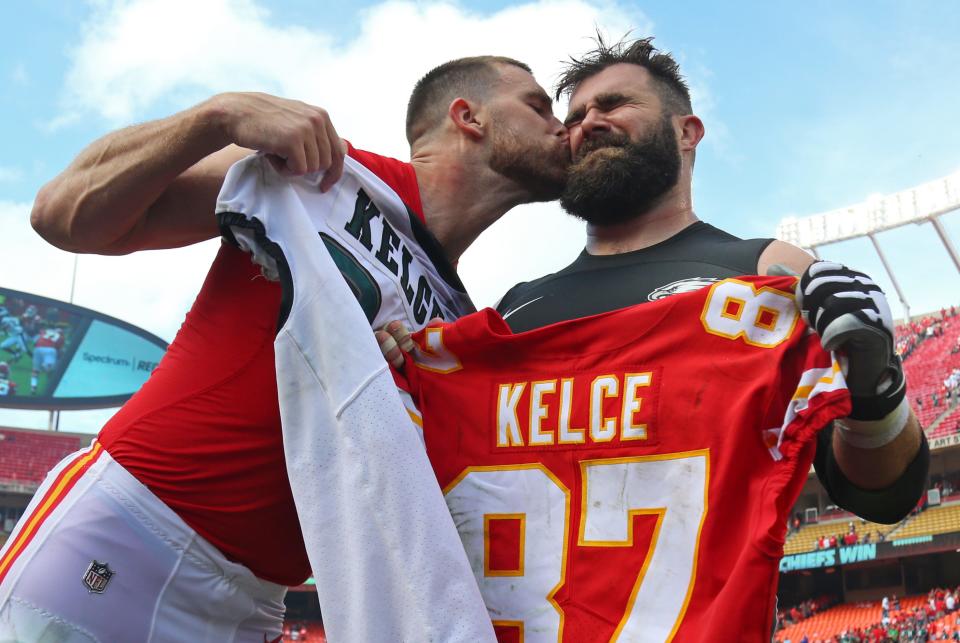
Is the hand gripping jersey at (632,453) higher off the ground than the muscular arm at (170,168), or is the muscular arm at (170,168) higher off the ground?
the muscular arm at (170,168)

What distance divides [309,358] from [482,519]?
0.67 meters

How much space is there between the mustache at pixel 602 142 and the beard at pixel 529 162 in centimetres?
8

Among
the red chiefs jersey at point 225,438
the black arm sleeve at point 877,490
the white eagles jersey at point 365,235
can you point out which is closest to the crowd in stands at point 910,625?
the black arm sleeve at point 877,490

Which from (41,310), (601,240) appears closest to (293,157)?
(601,240)

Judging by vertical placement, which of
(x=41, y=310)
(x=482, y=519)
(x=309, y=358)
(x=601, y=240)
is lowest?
(x=482, y=519)

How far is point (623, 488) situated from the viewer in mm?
2549

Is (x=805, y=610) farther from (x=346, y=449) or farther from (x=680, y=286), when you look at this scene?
(x=346, y=449)

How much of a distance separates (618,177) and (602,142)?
0.19 m

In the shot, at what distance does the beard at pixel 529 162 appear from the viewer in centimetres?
363

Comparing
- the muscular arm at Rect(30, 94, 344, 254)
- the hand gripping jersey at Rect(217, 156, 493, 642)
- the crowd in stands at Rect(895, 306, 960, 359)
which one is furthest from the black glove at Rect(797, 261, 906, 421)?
the crowd in stands at Rect(895, 306, 960, 359)

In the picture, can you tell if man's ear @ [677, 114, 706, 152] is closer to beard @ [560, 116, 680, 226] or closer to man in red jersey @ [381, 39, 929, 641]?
man in red jersey @ [381, 39, 929, 641]

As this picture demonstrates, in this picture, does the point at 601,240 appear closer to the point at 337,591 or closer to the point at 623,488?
the point at 623,488

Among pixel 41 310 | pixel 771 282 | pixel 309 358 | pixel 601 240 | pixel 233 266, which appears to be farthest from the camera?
pixel 41 310

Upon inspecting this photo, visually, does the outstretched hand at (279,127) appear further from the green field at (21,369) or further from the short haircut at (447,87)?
the green field at (21,369)
